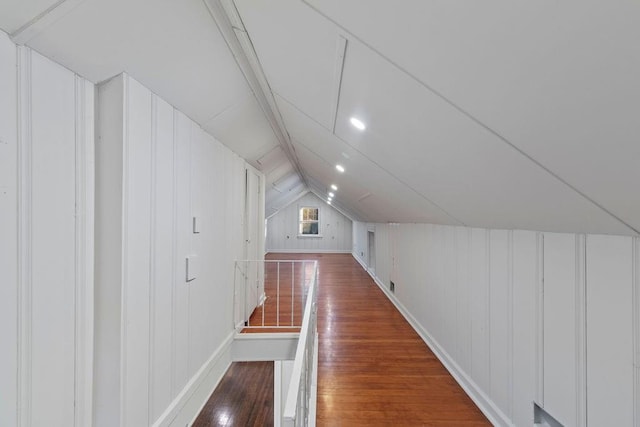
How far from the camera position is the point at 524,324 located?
185 centimetres

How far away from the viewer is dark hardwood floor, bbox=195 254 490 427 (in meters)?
Result: 2.20

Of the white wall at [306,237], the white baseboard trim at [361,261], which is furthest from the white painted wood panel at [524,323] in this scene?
the white wall at [306,237]

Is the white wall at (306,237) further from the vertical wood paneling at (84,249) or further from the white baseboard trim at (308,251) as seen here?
the vertical wood paneling at (84,249)

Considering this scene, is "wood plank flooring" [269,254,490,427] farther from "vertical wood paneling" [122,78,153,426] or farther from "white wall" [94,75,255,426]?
"vertical wood paneling" [122,78,153,426]

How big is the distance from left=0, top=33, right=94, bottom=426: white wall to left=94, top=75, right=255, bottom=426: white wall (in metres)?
0.06

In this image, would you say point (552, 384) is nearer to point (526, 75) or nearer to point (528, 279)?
point (528, 279)

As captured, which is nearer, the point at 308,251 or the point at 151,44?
the point at 151,44

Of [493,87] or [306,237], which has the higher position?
[493,87]

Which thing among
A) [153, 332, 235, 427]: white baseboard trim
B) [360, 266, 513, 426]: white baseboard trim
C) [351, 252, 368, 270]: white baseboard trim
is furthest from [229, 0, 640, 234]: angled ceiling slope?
[351, 252, 368, 270]: white baseboard trim

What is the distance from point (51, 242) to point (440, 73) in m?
1.45

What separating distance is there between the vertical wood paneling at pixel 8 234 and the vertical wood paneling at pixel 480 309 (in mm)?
2609

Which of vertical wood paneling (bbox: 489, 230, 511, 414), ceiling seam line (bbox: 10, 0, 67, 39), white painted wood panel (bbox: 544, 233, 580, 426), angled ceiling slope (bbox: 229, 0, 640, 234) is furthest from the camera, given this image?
vertical wood paneling (bbox: 489, 230, 511, 414)

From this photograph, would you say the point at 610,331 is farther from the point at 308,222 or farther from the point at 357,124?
the point at 308,222

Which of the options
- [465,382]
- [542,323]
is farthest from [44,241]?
[465,382]
